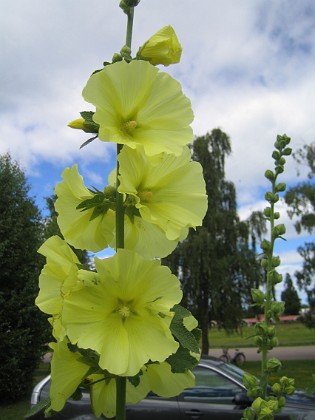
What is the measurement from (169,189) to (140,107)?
24 centimetres

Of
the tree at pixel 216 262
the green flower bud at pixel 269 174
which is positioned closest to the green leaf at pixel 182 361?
the green flower bud at pixel 269 174

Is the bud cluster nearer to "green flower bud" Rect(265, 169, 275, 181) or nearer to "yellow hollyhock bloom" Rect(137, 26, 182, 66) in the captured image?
"green flower bud" Rect(265, 169, 275, 181)

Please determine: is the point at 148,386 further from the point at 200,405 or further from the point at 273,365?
the point at 200,405

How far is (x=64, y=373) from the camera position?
129 cm

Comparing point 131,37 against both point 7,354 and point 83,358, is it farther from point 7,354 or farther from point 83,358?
point 7,354

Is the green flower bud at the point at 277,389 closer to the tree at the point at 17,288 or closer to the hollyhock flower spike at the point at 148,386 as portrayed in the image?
the hollyhock flower spike at the point at 148,386

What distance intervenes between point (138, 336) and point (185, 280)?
18546mm

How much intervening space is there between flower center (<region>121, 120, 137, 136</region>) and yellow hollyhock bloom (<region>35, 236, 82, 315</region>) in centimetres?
35

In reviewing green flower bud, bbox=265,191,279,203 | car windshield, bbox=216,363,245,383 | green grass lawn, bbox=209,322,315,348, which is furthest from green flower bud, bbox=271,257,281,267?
green grass lawn, bbox=209,322,315,348

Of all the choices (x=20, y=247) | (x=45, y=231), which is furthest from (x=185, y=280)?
(x=20, y=247)

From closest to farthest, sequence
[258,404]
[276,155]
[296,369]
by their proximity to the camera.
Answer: [258,404], [276,155], [296,369]

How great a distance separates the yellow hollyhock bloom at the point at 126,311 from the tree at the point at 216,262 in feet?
57.9

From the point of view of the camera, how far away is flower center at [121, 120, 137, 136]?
1302 mm

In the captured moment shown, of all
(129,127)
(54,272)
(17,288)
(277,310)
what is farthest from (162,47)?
(17,288)
